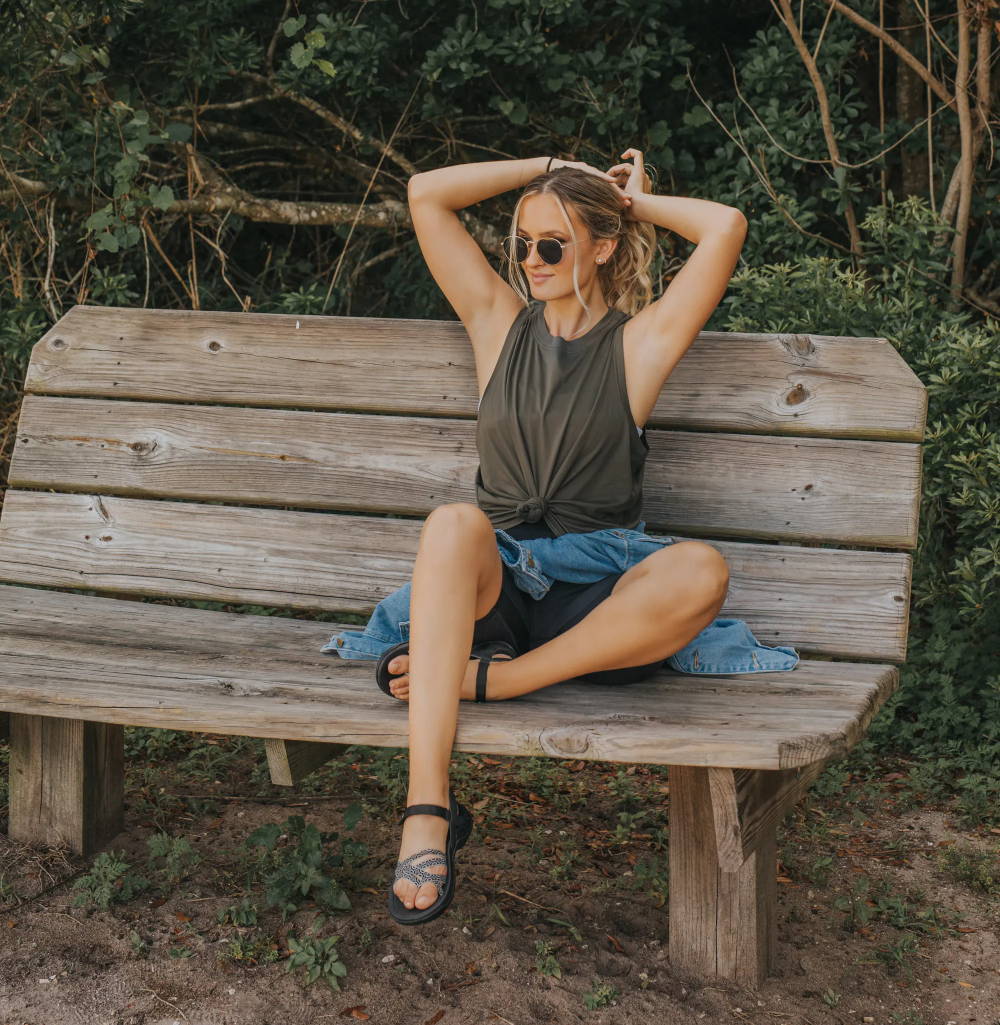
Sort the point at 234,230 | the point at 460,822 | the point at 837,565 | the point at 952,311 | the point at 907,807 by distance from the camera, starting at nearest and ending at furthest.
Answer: the point at 460,822, the point at 837,565, the point at 907,807, the point at 952,311, the point at 234,230

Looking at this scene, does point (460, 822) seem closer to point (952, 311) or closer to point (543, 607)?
point (543, 607)

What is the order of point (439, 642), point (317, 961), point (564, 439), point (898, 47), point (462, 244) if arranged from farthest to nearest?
point (898, 47)
point (462, 244)
point (564, 439)
point (317, 961)
point (439, 642)

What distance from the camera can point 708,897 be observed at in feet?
7.55

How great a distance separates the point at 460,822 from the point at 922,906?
3.99 feet

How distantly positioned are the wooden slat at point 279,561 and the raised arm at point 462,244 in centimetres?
55

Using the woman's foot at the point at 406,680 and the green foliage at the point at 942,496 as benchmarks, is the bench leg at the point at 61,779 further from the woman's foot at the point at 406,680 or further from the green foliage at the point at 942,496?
the green foliage at the point at 942,496

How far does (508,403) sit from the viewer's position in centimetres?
261

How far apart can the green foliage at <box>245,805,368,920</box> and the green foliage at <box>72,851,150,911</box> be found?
27 centimetres

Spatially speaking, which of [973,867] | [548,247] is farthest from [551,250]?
[973,867]

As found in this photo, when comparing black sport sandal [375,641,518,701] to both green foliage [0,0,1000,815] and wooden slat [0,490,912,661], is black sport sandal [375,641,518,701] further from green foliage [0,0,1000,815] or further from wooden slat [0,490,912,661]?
green foliage [0,0,1000,815]

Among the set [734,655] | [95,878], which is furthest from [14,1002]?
[734,655]

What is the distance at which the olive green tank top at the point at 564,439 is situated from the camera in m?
2.51

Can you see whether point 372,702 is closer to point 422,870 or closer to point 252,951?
point 422,870

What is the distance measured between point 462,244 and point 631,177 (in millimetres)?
422
